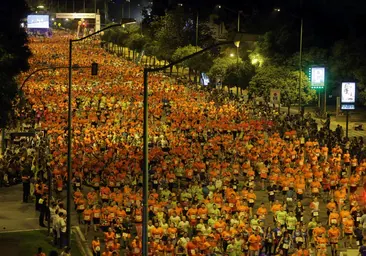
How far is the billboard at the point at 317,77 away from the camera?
183ft

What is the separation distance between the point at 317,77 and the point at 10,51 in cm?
2371

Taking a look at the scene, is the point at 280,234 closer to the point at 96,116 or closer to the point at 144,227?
the point at 144,227

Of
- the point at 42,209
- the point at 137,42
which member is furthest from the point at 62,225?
the point at 137,42

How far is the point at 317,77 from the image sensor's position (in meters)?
56.0

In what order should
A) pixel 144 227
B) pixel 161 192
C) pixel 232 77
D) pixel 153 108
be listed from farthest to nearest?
Answer: pixel 232 77
pixel 153 108
pixel 161 192
pixel 144 227

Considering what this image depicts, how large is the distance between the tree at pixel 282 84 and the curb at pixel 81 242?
33.3 meters

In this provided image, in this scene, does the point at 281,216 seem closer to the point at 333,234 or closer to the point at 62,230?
the point at 333,234

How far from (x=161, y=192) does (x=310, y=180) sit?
617 centimetres

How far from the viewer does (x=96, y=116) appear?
50812 mm

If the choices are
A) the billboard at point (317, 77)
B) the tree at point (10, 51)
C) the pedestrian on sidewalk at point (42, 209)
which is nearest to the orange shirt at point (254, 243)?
the pedestrian on sidewalk at point (42, 209)

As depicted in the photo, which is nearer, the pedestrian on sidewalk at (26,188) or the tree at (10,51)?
the tree at (10,51)

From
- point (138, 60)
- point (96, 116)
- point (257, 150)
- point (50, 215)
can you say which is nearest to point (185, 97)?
point (96, 116)

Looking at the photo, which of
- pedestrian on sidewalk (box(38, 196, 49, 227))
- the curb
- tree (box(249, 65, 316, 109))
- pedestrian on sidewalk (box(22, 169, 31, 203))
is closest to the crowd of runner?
the curb

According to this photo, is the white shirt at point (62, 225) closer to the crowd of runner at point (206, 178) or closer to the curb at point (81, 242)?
the crowd of runner at point (206, 178)
